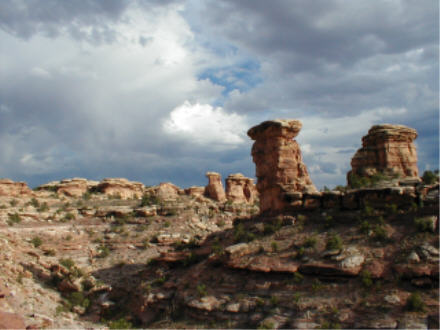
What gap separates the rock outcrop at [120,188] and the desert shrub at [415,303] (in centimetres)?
4888

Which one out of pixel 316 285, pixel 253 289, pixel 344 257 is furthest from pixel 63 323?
pixel 344 257

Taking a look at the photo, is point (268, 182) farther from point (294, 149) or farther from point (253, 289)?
point (253, 289)

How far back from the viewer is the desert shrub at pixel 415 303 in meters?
17.3

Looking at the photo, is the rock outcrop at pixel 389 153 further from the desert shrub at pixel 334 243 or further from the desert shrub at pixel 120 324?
the desert shrub at pixel 120 324

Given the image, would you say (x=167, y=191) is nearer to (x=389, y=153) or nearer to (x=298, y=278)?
(x=389, y=153)

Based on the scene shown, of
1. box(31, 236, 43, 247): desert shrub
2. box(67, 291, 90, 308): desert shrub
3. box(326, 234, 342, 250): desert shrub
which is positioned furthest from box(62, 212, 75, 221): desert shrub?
box(326, 234, 342, 250): desert shrub

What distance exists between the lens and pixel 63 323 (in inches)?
1001

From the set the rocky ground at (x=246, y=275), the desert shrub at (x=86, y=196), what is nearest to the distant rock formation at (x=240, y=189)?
the desert shrub at (x=86, y=196)

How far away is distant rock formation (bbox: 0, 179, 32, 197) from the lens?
51.9 meters

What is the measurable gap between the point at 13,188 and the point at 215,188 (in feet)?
95.1

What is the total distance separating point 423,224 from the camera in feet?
70.6

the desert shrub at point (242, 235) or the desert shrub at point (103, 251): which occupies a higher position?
the desert shrub at point (242, 235)

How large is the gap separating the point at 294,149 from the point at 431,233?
1281 cm

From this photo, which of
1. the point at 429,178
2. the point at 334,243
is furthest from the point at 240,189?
the point at 334,243
